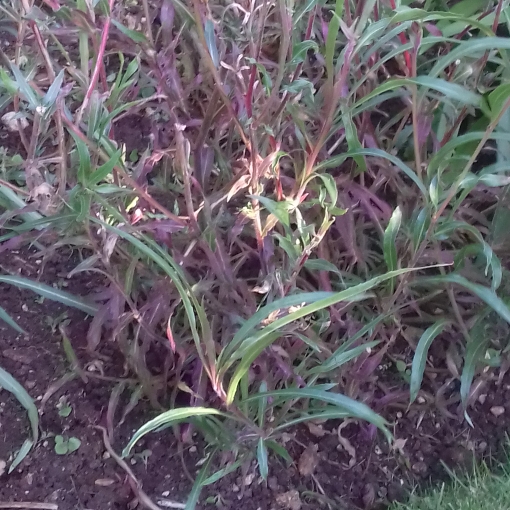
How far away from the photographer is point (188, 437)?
0.85 metres

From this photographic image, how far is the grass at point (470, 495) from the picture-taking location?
84cm

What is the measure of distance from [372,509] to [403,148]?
1.78ft

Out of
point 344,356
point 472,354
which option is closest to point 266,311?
point 344,356

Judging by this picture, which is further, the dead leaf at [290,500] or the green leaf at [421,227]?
the dead leaf at [290,500]

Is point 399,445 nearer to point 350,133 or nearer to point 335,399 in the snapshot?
point 335,399

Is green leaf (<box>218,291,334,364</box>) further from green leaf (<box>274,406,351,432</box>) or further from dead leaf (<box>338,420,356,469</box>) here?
dead leaf (<box>338,420,356,469</box>)

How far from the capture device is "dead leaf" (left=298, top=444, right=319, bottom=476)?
34.2 inches

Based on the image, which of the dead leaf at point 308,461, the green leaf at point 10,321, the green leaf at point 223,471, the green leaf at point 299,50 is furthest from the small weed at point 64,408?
the green leaf at point 299,50

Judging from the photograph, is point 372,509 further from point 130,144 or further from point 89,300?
point 130,144

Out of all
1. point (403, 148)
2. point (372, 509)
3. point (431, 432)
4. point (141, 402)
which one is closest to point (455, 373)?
point (431, 432)

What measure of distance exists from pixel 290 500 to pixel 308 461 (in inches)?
2.3

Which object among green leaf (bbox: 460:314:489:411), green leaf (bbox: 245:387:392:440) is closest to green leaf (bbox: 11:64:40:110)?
green leaf (bbox: 245:387:392:440)

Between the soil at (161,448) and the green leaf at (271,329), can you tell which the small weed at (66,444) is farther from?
the green leaf at (271,329)

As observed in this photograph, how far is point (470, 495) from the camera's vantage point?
85cm
